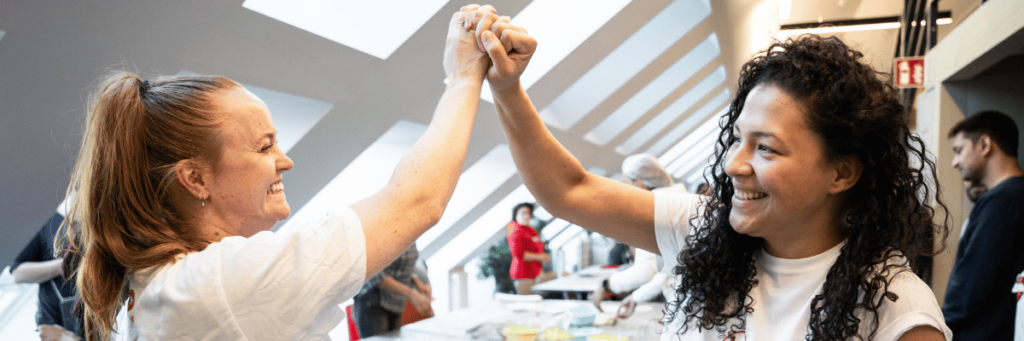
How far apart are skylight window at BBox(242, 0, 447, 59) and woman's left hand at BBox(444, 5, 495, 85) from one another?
79.9 inches

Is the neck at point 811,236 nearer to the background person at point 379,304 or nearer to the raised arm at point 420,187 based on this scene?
the raised arm at point 420,187

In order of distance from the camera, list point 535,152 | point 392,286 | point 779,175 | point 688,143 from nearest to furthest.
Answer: point 779,175
point 535,152
point 392,286
point 688,143

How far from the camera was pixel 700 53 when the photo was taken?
825 cm

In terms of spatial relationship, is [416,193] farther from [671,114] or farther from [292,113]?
[671,114]

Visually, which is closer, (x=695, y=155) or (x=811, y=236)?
(x=811, y=236)

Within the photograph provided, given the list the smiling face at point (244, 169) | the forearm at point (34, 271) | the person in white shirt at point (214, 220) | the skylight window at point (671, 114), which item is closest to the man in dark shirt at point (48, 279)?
the forearm at point (34, 271)

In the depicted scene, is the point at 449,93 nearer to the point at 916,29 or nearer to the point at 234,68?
the point at 234,68

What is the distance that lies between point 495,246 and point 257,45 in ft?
21.8

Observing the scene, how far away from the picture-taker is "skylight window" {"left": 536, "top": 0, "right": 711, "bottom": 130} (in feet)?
20.1

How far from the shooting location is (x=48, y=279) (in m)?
2.73

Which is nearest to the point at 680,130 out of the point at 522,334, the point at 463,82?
the point at 522,334

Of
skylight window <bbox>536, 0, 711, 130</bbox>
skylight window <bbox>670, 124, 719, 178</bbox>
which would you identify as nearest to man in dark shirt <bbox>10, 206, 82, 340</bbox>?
skylight window <bbox>536, 0, 711, 130</bbox>

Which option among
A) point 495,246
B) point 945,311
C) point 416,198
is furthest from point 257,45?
point 495,246

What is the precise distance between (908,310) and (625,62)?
581cm
